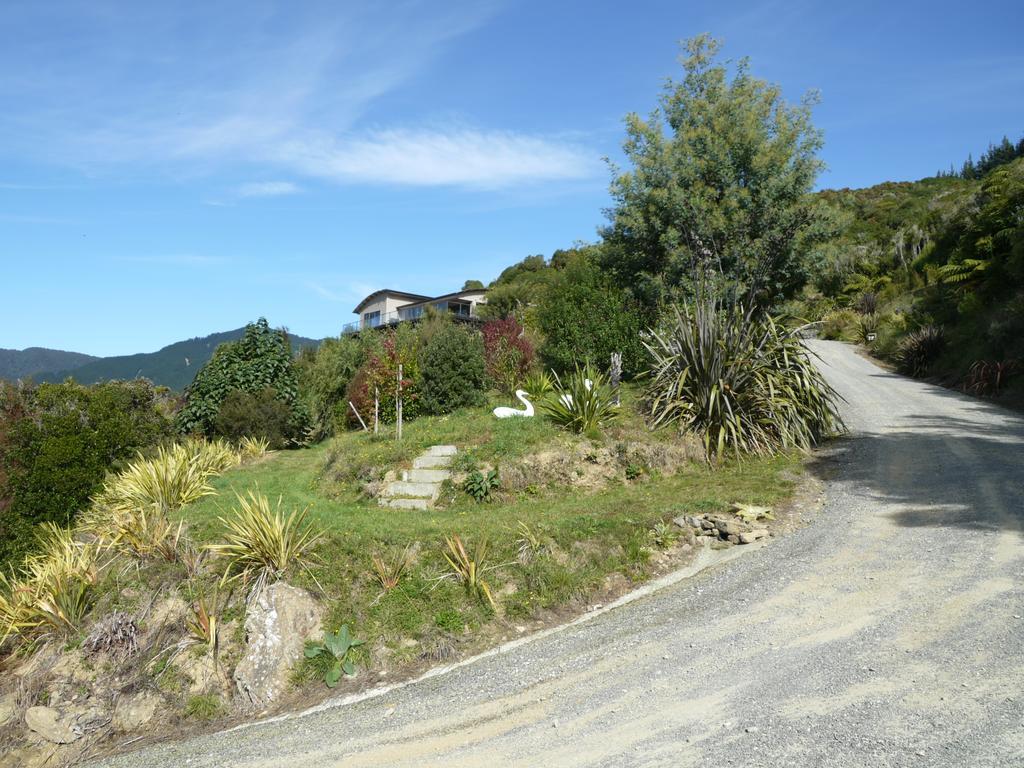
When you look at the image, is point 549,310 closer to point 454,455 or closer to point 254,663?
point 454,455

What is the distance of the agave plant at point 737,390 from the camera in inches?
436

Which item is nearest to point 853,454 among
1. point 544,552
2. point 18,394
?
point 544,552

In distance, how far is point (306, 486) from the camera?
37.4ft

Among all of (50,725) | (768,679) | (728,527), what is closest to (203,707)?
(50,725)

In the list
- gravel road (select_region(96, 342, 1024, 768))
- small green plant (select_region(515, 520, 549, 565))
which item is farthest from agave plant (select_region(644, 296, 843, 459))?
small green plant (select_region(515, 520, 549, 565))

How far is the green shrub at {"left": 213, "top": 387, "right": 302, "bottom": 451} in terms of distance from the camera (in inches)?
623

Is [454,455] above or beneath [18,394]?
beneath

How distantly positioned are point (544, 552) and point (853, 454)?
233 inches

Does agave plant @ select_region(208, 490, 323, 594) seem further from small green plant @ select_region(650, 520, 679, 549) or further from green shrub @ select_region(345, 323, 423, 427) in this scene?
green shrub @ select_region(345, 323, 423, 427)

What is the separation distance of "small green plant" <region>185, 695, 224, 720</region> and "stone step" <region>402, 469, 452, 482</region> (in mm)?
4274

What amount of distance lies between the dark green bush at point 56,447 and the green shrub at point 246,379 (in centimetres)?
136

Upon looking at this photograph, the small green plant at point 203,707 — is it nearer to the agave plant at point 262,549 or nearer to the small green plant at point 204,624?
the small green plant at point 204,624

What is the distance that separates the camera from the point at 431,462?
1065cm

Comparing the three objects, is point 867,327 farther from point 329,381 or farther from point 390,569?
point 390,569
